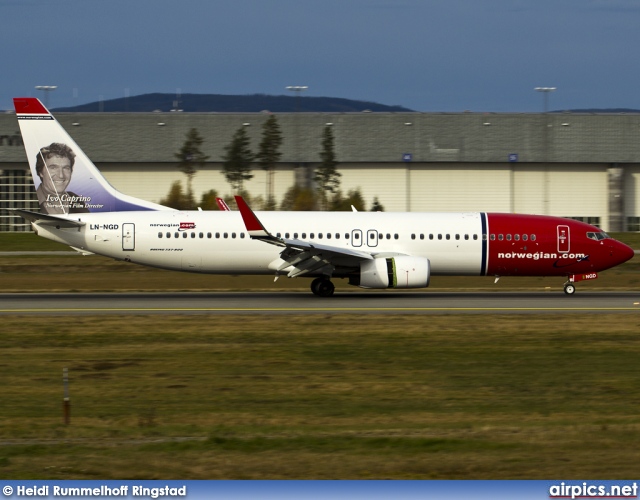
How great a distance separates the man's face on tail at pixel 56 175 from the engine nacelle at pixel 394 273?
39.7 feet

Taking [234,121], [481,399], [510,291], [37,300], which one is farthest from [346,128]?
[481,399]

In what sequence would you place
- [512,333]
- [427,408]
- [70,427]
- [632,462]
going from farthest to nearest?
1. [512,333]
2. [427,408]
3. [70,427]
4. [632,462]

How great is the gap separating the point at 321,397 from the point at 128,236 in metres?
17.8

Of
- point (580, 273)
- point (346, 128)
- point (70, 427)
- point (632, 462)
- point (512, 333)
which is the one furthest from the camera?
point (346, 128)

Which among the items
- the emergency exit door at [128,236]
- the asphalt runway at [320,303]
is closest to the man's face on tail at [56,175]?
the emergency exit door at [128,236]

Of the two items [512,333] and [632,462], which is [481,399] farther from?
[512,333]

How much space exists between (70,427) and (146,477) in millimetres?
3810

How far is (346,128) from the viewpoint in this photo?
7856cm

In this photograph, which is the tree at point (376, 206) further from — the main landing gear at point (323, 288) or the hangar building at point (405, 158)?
the main landing gear at point (323, 288)

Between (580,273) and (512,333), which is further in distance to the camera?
(580,273)

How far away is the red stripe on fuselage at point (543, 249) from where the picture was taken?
1351 inches

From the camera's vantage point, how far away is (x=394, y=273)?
32.2 metres

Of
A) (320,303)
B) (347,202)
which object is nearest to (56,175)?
(320,303)

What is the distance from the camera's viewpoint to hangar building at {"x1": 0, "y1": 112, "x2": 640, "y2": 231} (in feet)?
256
